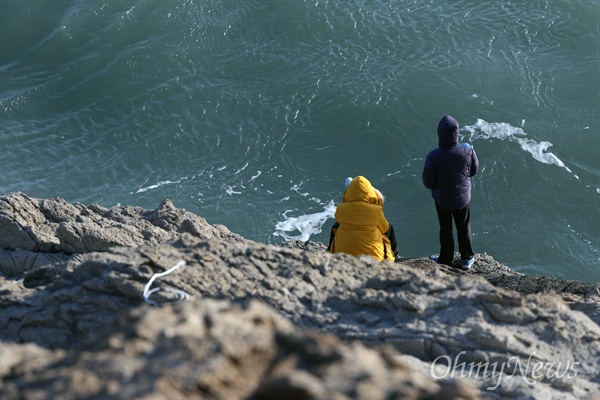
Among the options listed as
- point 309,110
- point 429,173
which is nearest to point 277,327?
point 429,173

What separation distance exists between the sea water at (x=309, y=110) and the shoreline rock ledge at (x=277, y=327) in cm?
736

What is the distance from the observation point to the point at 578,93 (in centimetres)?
1738

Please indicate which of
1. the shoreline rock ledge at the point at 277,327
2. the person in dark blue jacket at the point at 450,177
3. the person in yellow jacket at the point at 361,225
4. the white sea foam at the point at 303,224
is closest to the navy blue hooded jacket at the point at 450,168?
the person in dark blue jacket at the point at 450,177

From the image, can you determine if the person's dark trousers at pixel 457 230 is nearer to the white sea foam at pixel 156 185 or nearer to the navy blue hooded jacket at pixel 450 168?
the navy blue hooded jacket at pixel 450 168

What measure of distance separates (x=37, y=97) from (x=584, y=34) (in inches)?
481

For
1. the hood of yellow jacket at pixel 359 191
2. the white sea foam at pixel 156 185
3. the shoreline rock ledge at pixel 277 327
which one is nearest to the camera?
the shoreline rock ledge at pixel 277 327

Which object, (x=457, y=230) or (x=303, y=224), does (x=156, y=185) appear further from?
(x=457, y=230)

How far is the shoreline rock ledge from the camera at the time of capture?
419cm

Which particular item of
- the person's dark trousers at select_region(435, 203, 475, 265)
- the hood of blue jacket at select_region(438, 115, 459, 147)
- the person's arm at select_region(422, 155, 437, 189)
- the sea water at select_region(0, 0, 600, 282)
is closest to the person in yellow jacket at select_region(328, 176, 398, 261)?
the person's arm at select_region(422, 155, 437, 189)

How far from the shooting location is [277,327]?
4465mm

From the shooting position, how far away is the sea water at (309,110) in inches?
591

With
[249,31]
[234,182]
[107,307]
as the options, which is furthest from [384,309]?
[249,31]

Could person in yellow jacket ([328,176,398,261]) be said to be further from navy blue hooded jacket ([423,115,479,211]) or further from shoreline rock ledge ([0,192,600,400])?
shoreline rock ledge ([0,192,600,400])

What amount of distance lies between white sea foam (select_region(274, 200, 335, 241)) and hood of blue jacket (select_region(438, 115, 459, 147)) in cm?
509
